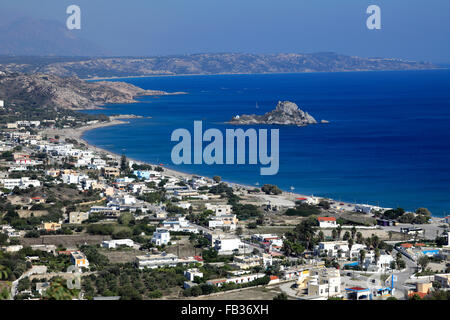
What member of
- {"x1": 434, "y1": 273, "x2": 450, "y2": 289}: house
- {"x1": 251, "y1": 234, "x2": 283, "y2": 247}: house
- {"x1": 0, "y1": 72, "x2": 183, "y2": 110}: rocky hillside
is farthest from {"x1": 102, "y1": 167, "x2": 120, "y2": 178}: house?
{"x1": 0, "y1": 72, "x2": 183, "y2": 110}: rocky hillside

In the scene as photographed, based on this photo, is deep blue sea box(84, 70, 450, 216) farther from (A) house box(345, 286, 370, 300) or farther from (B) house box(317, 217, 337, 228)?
(A) house box(345, 286, 370, 300)

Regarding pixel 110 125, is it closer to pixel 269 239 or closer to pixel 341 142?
pixel 341 142

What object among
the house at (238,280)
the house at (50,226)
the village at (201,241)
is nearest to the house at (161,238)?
the village at (201,241)

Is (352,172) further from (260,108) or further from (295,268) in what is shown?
(260,108)

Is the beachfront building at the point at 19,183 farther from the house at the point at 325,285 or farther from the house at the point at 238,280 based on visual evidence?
the house at the point at 325,285

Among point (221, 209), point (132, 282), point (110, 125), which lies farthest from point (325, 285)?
point (110, 125)

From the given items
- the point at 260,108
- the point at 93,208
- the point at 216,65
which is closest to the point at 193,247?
the point at 93,208
